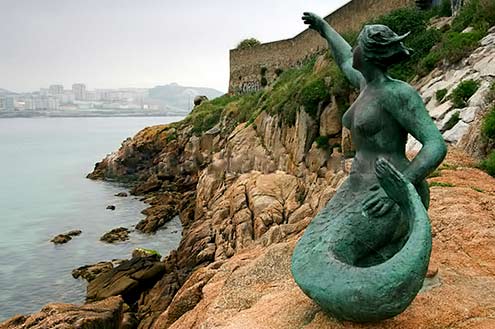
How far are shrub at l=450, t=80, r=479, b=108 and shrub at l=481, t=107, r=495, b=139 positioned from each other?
1727mm

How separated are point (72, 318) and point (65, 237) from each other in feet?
46.5

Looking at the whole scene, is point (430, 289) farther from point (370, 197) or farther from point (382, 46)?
point (382, 46)

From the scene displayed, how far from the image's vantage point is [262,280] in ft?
22.4

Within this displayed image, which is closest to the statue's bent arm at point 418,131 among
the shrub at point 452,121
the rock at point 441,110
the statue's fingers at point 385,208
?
the statue's fingers at point 385,208

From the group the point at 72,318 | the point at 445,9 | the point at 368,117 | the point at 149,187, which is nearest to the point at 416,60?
the point at 445,9

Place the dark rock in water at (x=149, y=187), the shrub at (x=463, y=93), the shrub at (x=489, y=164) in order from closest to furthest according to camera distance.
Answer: the shrub at (x=489, y=164) < the shrub at (x=463, y=93) < the dark rock in water at (x=149, y=187)

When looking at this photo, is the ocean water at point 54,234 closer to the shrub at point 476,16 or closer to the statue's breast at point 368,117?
the shrub at point 476,16

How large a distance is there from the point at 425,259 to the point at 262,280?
305 cm

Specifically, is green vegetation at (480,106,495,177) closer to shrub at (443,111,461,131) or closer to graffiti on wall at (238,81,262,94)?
shrub at (443,111,461,131)

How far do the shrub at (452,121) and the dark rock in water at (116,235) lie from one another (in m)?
16.9

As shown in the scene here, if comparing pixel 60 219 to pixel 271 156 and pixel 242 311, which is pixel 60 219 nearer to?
pixel 271 156

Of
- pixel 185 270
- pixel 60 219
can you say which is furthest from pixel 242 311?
pixel 60 219

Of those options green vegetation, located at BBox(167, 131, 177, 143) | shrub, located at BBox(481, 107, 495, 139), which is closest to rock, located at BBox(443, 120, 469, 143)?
shrub, located at BBox(481, 107, 495, 139)

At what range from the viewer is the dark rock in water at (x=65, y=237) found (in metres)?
24.9
